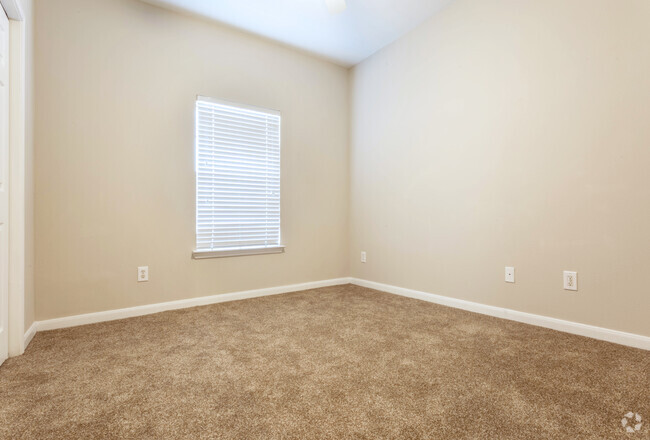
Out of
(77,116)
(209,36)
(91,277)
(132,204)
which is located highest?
(209,36)

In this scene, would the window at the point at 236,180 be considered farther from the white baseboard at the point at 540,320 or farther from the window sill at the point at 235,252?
the white baseboard at the point at 540,320

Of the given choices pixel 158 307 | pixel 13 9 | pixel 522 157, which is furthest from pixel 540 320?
pixel 13 9

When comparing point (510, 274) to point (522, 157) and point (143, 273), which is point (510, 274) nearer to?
point (522, 157)

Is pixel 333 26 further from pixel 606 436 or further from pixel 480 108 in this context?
pixel 606 436

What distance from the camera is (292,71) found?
3471 mm

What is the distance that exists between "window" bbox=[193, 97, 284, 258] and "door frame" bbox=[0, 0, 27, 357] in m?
1.20

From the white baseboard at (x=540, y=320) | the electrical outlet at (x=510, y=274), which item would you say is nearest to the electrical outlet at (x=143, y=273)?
the white baseboard at (x=540, y=320)

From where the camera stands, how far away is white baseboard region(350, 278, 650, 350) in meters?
1.91

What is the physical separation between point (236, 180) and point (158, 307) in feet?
4.13

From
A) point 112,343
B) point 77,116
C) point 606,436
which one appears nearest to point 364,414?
point 606,436

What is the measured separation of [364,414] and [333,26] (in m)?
3.08

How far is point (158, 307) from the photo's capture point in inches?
106

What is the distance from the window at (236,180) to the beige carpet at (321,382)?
3.04ft

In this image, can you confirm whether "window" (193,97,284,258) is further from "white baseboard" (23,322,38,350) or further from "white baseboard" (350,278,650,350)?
"white baseboard" (350,278,650,350)
